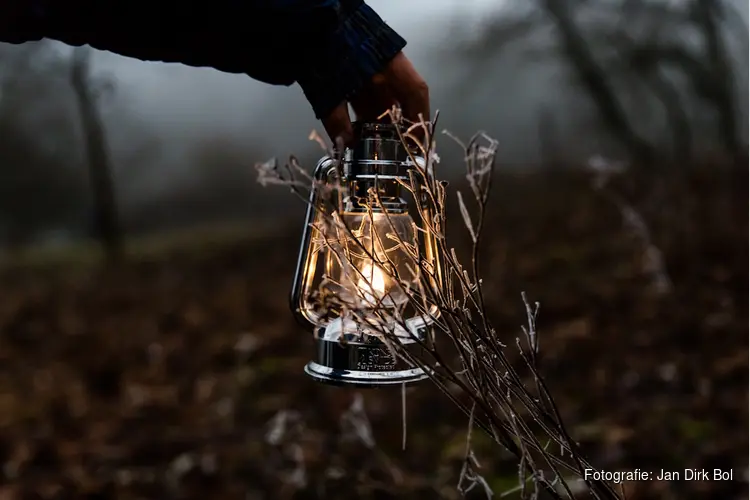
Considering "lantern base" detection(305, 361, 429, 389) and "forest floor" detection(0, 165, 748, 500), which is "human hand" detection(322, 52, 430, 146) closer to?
"lantern base" detection(305, 361, 429, 389)

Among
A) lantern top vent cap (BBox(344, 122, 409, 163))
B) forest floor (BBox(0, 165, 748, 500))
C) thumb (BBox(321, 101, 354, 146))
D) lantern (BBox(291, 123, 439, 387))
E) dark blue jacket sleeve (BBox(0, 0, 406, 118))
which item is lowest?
forest floor (BBox(0, 165, 748, 500))

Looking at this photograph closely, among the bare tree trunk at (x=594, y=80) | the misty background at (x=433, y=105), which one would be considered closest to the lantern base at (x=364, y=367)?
the misty background at (x=433, y=105)

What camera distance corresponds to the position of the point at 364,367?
0.57 metres

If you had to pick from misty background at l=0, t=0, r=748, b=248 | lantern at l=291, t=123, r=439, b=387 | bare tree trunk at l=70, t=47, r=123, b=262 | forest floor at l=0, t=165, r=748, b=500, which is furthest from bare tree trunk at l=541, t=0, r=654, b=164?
lantern at l=291, t=123, r=439, b=387

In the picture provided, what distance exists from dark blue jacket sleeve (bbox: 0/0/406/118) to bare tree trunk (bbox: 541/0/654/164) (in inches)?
78.7

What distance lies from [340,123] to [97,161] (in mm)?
1900

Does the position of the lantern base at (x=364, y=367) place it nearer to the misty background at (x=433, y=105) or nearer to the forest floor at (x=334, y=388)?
the forest floor at (x=334, y=388)

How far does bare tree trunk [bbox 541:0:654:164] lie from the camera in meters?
2.37

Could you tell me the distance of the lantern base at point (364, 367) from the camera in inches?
22.2

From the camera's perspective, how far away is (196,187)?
7.40ft

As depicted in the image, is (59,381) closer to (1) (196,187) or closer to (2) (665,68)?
(1) (196,187)

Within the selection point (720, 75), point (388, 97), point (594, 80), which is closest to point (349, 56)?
point (388, 97)

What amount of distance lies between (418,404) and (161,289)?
1114 mm

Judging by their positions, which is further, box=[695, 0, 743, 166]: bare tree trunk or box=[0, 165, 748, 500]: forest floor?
box=[695, 0, 743, 166]: bare tree trunk
